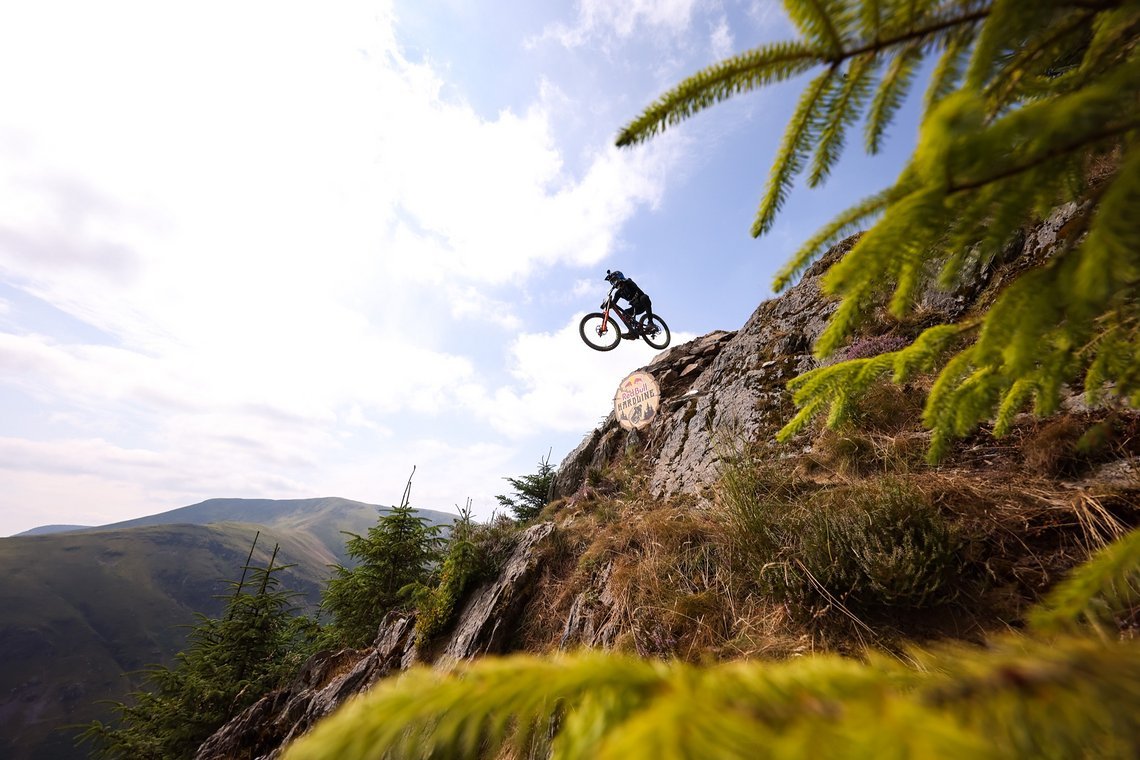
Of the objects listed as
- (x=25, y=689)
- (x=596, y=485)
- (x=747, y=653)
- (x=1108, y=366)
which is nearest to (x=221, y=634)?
(x=596, y=485)

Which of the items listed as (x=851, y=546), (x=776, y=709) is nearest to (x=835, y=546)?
(x=851, y=546)

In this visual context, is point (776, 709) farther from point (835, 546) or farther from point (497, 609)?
point (497, 609)

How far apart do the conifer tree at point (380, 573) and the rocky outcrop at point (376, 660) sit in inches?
41.1

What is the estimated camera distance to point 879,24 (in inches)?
40.6

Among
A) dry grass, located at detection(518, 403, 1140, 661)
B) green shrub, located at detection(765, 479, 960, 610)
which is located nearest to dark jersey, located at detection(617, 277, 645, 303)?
dry grass, located at detection(518, 403, 1140, 661)

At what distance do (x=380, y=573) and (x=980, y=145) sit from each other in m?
9.90

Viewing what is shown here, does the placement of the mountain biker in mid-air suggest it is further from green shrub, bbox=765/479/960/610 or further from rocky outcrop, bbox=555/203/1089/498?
green shrub, bbox=765/479/960/610

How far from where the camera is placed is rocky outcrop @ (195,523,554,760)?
4.80 m

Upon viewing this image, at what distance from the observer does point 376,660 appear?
5.63 meters

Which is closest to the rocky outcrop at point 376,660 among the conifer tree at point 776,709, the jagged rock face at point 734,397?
the jagged rock face at point 734,397

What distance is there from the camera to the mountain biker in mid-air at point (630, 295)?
1076 centimetres

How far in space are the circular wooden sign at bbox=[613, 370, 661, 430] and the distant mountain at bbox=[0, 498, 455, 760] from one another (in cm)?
5370

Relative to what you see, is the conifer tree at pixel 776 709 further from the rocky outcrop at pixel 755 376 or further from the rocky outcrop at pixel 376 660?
the rocky outcrop at pixel 376 660

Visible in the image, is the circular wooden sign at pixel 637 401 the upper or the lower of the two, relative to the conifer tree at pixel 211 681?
upper
